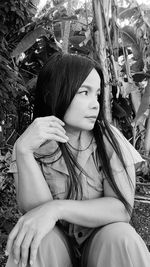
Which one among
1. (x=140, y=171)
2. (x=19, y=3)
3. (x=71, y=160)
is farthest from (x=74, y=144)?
(x=140, y=171)

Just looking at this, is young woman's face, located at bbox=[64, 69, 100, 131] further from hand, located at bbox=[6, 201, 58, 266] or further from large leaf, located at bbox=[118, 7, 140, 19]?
large leaf, located at bbox=[118, 7, 140, 19]

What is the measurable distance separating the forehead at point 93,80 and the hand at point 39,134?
0.58ft

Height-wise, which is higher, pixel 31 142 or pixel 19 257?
pixel 31 142

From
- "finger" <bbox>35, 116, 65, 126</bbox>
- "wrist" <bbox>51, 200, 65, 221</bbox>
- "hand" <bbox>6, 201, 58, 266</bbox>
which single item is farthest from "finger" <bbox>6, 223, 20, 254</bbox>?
"finger" <bbox>35, 116, 65, 126</bbox>

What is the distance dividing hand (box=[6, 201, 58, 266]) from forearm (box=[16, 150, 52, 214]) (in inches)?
3.4

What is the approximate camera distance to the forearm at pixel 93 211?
1.13 meters

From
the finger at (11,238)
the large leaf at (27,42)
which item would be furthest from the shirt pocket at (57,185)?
the large leaf at (27,42)

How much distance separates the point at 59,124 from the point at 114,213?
0.34 meters

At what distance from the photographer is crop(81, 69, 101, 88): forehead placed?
48.9 inches

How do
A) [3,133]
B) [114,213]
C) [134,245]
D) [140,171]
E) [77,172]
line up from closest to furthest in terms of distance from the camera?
1. [134,245]
2. [114,213]
3. [77,172]
4. [3,133]
5. [140,171]

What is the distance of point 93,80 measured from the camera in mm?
1253

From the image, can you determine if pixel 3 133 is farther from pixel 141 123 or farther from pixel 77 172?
pixel 77 172

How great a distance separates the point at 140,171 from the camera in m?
2.82

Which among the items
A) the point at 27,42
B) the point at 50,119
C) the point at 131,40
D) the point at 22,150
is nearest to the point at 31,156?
the point at 22,150
